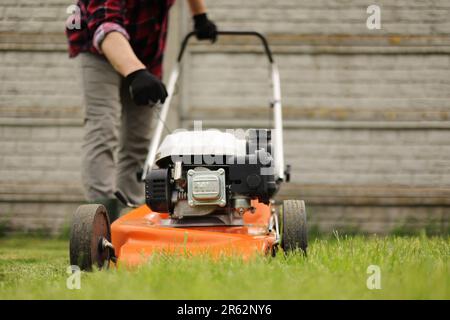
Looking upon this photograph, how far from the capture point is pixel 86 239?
2.19 meters

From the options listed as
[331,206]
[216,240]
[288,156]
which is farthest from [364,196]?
[216,240]

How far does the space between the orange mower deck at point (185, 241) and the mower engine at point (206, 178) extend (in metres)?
0.08

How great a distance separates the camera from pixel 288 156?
14.4 ft

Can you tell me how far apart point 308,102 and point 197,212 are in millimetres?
2152

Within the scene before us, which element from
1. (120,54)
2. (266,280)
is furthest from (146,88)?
(266,280)

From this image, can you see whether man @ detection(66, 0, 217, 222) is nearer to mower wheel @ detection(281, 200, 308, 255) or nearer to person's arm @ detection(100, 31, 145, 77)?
person's arm @ detection(100, 31, 145, 77)

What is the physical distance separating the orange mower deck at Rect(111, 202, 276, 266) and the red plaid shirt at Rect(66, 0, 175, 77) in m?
0.83

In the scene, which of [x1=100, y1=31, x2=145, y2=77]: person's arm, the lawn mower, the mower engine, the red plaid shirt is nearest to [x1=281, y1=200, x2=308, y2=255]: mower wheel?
the lawn mower

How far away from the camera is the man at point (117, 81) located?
108 inches

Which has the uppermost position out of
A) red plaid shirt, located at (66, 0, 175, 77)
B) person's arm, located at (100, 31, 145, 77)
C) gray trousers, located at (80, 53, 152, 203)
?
red plaid shirt, located at (66, 0, 175, 77)

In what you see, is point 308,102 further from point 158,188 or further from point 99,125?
point 158,188

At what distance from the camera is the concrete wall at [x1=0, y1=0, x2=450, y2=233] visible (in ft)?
14.3

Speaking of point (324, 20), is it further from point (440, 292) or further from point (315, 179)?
point (440, 292)
